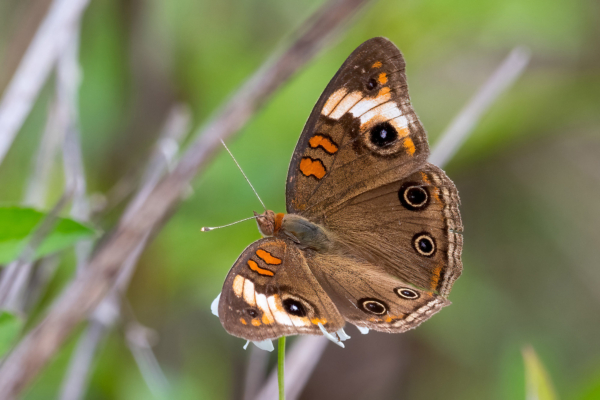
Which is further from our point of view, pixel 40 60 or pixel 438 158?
pixel 438 158

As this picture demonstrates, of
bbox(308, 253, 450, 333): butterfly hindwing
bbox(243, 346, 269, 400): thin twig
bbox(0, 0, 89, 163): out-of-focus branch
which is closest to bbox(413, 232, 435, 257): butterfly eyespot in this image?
bbox(308, 253, 450, 333): butterfly hindwing

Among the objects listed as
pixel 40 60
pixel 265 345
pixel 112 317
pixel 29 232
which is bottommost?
pixel 265 345

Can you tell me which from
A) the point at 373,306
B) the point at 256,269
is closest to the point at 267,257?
the point at 256,269

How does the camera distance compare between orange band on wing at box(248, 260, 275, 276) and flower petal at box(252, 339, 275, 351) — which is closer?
flower petal at box(252, 339, 275, 351)

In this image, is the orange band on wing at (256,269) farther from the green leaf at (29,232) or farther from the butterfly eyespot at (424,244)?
the butterfly eyespot at (424,244)

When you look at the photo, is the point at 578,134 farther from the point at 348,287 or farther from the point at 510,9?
the point at 348,287

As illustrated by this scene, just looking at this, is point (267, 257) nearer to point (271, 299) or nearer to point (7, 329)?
point (271, 299)

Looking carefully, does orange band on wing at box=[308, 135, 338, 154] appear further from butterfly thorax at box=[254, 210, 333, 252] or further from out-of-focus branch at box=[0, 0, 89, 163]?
out-of-focus branch at box=[0, 0, 89, 163]
